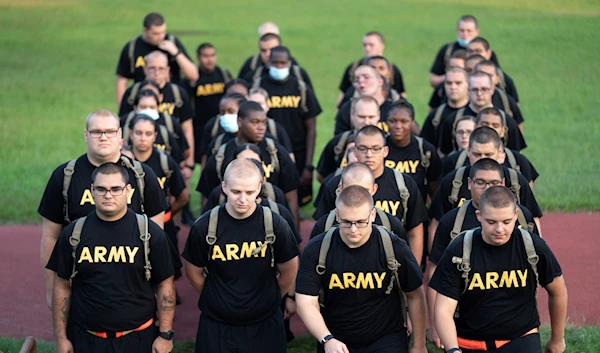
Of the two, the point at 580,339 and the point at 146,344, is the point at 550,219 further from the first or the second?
the point at 146,344

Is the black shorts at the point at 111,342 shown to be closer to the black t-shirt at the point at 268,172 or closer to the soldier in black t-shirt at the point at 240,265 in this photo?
the soldier in black t-shirt at the point at 240,265

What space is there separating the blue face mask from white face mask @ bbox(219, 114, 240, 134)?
6.17 feet

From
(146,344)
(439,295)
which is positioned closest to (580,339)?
(439,295)

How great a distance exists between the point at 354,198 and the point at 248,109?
3.74m

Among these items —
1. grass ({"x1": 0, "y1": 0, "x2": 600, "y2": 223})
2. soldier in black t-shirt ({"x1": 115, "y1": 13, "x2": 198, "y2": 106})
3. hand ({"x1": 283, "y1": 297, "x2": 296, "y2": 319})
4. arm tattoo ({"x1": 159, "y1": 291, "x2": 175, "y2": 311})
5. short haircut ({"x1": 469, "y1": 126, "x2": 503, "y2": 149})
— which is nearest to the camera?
arm tattoo ({"x1": 159, "y1": 291, "x2": 175, "y2": 311})

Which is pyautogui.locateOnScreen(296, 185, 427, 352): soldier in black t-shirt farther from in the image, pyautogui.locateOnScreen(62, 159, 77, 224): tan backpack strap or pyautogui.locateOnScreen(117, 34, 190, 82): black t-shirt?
pyautogui.locateOnScreen(117, 34, 190, 82): black t-shirt

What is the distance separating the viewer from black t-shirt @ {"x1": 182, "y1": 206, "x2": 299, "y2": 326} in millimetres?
8531

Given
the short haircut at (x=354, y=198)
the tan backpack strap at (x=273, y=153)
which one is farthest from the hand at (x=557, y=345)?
the tan backpack strap at (x=273, y=153)

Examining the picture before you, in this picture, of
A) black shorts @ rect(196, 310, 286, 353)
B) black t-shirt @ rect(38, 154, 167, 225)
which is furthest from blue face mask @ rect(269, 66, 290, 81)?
black shorts @ rect(196, 310, 286, 353)

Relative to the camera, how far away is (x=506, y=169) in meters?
9.61

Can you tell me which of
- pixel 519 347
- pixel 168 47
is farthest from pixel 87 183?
pixel 168 47

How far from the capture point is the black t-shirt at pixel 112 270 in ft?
26.9

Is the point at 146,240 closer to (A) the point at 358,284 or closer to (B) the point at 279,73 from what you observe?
(A) the point at 358,284

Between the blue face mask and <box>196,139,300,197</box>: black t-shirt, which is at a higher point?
the blue face mask
